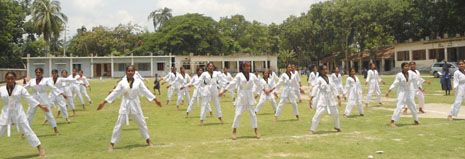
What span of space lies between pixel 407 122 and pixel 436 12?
4492cm

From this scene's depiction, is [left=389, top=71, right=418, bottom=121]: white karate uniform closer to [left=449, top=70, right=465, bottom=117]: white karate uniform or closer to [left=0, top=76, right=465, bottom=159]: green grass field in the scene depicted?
[left=0, top=76, right=465, bottom=159]: green grass field

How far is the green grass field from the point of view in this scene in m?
7.32

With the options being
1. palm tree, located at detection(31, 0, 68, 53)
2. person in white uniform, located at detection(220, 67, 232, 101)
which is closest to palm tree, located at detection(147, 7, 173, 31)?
palm tree, located at detection(31, 0, 68, 53)

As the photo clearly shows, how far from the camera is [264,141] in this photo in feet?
28.1

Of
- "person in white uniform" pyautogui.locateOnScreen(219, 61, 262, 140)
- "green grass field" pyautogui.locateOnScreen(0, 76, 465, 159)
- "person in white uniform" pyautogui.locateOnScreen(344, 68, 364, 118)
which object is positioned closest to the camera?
"green grass field" pyautogui.locateOnScreen(0, 76, 465, 159)

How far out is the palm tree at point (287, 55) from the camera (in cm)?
7075

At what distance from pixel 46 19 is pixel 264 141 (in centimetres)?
5612

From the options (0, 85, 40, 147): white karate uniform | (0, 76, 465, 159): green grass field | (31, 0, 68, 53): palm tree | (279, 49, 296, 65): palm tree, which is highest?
(31, 0, 68, 53): palm tree

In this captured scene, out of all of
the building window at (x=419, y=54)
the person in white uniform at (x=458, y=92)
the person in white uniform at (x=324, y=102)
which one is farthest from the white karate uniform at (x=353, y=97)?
the building window at (x=419, y=54)

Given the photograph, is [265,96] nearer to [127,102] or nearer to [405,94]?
[405,94]

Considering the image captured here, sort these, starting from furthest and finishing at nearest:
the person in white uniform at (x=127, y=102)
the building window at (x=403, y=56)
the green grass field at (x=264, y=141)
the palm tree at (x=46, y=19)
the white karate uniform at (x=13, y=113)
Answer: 1. the palm tree at (x=46, y=19)
2. the building window at (x=403, y=56)
3. the person in white uniform at (x=127, y=102)
4. the white karate uniform at (x=13, y=113)
5. the green grass field at (x=264, y=141)

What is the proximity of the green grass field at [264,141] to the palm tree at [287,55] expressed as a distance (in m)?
58.6

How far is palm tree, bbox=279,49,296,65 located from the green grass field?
58.6 meters

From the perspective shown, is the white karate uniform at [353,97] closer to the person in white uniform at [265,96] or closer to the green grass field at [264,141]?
the green grass field at [264,141]
